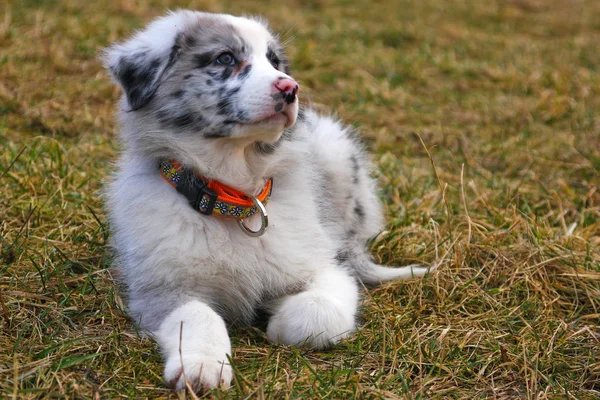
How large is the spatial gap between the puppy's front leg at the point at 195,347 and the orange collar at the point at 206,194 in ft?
1.29

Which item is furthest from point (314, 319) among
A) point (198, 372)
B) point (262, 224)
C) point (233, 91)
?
point (233, 91)

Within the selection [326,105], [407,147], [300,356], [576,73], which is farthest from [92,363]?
[576,73]

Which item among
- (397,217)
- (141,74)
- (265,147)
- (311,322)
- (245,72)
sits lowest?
(397,217)

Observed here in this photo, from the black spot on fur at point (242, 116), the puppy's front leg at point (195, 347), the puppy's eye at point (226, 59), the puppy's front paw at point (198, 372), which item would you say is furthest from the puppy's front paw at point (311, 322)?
the puppy's eye at point (226, 59)

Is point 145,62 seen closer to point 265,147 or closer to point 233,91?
point 233,91

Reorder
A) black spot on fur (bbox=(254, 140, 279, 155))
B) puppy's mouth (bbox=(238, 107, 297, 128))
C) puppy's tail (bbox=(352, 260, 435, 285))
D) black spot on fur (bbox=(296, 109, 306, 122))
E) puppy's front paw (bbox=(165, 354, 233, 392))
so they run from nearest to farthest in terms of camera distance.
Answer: puppy's front paw (bbox=(165, 354, 233, 392))
puppy's mouth (bbox=(238, 107, 297, 128))
black spot on fur (bbox=(254, 140, 279, 155))
black spot on fur (bbox=(296, 109, 306, 122))
puppy's tail (bbox=(352, 260, 435, 285))

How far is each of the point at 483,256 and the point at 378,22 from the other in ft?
20.4

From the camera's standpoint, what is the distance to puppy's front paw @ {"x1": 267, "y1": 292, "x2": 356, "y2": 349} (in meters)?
2.90

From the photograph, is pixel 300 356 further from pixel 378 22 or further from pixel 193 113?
pixel 378 22

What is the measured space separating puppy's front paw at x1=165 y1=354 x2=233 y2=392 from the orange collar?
0.68 meters

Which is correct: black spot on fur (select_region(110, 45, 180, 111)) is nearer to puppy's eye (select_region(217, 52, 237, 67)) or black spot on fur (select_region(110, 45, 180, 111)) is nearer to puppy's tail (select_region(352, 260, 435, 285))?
puppy's eye (select_region(217, 52, 237, 67))

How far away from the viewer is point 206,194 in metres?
3.02

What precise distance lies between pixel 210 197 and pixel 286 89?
0.55 meters

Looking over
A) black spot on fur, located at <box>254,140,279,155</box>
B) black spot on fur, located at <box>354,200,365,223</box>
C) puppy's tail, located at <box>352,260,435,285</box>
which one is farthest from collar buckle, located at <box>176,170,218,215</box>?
black spot on fur, located at <box>354,200,365,223</box>
